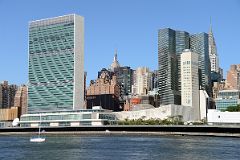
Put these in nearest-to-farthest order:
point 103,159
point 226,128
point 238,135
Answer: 1. point 103,159
2. point 238,135
3. point 226,128

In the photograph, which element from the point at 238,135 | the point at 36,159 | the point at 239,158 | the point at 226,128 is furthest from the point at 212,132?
the point at 36,159

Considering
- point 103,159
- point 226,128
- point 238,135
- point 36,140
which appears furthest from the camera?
point 226,128

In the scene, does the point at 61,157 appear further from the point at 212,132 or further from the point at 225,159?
the point at 212,132

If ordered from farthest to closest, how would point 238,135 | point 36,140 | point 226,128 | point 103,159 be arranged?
1. point 226,128
2. point 238,135
3. point 36,140
4. point 103,159

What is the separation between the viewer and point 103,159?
7725 centimetres

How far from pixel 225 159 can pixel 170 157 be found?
353 inches

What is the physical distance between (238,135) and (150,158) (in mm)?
107377

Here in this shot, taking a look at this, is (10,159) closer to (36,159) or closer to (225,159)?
(36,159)

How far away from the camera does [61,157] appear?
263 feet

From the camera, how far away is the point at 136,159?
77.2 metres

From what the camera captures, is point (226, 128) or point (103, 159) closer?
point (103, 159)

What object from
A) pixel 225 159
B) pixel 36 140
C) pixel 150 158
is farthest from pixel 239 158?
pixel 36 140

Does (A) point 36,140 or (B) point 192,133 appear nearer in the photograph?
(A) point 36,140

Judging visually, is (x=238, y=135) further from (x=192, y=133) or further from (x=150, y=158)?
(x=150, y=158)
